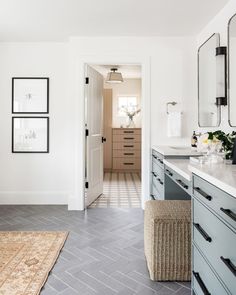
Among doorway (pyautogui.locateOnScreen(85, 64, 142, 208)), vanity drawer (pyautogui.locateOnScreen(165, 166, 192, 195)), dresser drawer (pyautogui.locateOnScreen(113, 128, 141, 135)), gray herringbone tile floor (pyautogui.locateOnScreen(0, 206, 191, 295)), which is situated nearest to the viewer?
vanity drawer (pyautogui.locateOnScreen(165, 166, 192, 195))

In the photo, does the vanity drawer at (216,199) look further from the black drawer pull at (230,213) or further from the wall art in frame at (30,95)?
the wall art in frame at (30,95)

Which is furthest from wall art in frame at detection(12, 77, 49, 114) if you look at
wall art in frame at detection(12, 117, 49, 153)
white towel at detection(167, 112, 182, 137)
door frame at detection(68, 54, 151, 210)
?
white towel at detection(167, 112, 182, 137)

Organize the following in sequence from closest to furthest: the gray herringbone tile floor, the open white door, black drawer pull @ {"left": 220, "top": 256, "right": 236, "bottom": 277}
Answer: black drawer pull @ {"left": 220, "top": 256, "right": 236, "bottom": 277} → the gray herringbone tile floor → the open white door

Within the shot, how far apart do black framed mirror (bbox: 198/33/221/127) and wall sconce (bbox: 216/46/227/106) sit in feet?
0.43

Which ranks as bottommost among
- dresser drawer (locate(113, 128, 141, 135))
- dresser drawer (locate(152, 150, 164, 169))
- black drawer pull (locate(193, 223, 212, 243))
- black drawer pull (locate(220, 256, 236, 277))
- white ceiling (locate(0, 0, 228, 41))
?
black drawer pull (locate(220, 256, 236, 277))

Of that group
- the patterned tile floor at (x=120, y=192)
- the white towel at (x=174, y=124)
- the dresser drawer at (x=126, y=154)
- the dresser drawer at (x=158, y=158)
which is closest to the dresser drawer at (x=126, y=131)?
the dresser drawer at (x=126, y=154)

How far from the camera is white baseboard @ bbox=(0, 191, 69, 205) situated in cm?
439

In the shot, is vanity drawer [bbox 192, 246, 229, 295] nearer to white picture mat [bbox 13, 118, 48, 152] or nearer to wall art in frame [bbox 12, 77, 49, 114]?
white picture mat [bbox 13, 118, 48, 152]

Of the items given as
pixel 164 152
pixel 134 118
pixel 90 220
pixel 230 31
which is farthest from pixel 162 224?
pixel 134 118

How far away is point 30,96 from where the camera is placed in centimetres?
438

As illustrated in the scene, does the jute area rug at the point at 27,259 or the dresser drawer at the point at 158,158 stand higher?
the dresser drawer at the point at 158,158

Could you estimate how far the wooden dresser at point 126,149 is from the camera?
764 cm

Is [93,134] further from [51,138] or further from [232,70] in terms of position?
[232,70]

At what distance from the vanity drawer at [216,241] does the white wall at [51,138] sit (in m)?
2.84
